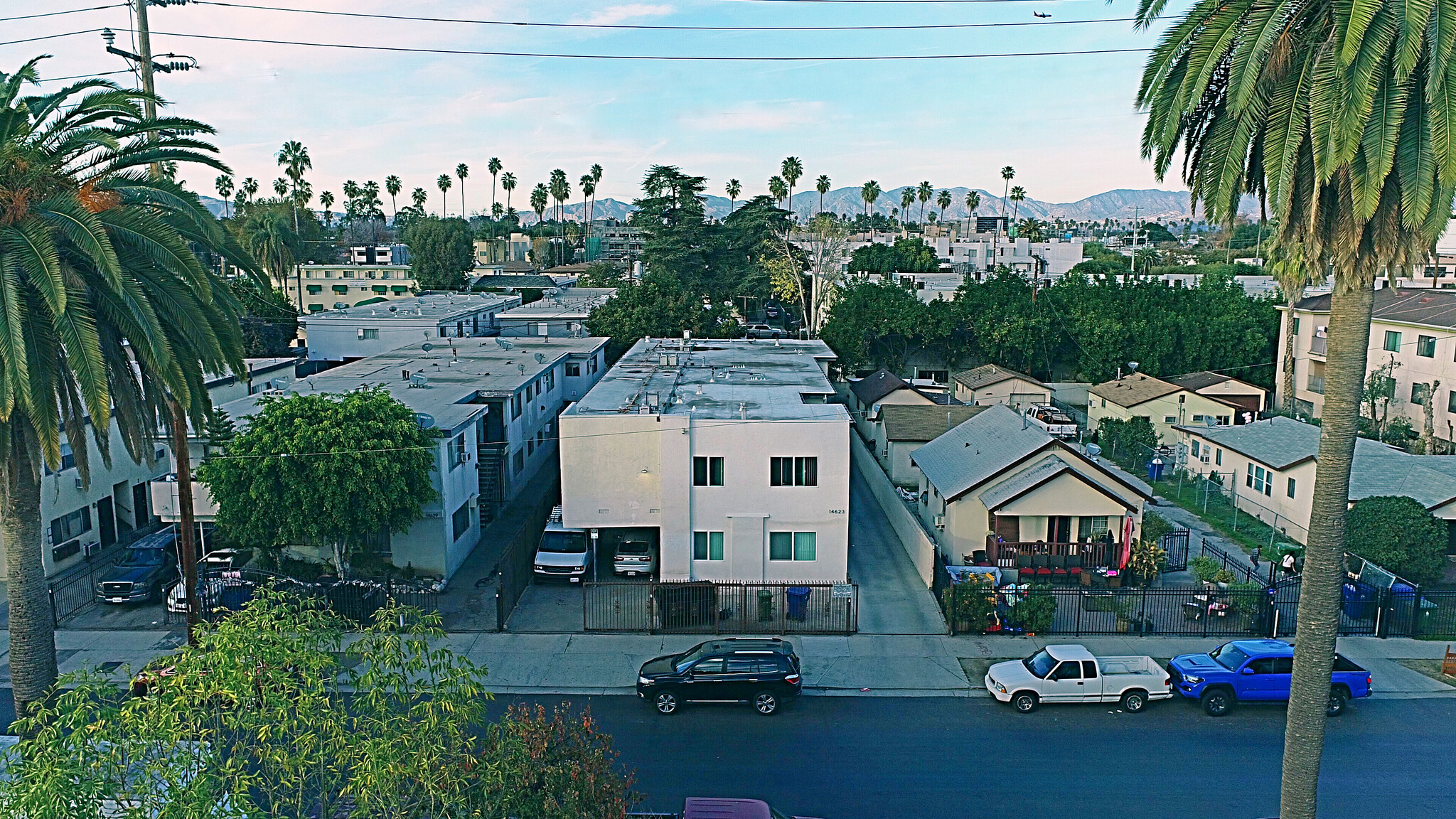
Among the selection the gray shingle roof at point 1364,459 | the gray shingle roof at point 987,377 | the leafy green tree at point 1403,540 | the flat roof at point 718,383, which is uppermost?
the flat roof at point 718,383

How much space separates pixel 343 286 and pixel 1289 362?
77763 mm

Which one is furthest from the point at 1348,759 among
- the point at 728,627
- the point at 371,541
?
the point at 371,541

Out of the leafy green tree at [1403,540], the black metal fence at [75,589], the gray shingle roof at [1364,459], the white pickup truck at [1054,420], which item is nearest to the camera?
the black metal fence at [75,589]

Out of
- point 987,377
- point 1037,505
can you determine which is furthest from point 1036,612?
point 987,377

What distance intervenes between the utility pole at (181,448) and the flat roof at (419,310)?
36.0 metres

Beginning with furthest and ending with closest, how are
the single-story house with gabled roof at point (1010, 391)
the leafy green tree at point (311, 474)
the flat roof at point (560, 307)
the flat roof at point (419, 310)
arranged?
1. the flat roof at point (560, 307)
2. the flat roof at point (419, 310)
3. the single-story house with gabled roof at point (1010, 391)
4. the leafy green tree at point (311, 474)

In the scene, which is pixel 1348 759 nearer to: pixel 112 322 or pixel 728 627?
pixel 728 627

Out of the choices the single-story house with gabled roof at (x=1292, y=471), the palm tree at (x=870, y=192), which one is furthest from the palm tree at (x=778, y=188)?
the single-story house with gabled roof at (x=1292, y=471)

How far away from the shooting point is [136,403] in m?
15.9

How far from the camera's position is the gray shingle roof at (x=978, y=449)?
29.6 meters

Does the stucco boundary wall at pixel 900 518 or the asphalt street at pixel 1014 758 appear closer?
the asphalt street at pixel 1014 758

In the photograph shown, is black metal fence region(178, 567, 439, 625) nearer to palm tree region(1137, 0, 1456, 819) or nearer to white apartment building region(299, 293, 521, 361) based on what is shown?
palm tree region(1137, 0, 1456, 819)

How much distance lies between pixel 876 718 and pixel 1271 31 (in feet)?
47.2

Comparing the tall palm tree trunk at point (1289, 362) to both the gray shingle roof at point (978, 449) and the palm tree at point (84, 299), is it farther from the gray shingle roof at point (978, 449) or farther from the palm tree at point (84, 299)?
the palm tree at point (84, 299)
